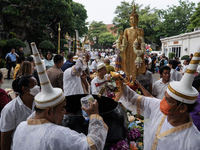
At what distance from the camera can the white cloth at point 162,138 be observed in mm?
1577

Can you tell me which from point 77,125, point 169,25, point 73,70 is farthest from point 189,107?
point 169,25

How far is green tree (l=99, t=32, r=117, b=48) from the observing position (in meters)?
48.5

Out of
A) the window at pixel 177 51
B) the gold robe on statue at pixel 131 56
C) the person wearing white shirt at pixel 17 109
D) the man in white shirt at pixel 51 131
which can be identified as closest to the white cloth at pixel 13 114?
the person wearing white shirt at pixel 17 109

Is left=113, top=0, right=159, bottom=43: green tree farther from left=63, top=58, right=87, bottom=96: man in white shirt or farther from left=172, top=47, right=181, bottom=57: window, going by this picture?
left=63, top=58, right=87, bottom=96: man in white shirt

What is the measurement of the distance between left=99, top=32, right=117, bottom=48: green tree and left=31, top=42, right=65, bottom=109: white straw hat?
47909 mm

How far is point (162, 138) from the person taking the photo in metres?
1.76

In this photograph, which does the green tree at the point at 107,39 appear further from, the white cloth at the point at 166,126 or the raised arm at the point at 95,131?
the raised arm at the point at 95,131

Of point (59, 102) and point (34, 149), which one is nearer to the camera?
point (34, 149)

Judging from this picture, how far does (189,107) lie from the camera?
1.66 m

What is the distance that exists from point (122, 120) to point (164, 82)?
6.52 feet

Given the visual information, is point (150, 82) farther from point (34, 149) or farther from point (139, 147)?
point (34, 149)

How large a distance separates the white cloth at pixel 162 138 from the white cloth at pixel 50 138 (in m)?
0.76

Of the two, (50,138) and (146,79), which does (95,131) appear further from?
(146,79)

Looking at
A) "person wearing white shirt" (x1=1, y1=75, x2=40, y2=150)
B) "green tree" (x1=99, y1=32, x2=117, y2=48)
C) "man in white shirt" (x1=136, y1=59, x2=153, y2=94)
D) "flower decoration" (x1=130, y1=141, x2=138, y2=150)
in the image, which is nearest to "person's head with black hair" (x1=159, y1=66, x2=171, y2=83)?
"man in white shirt" (x1=136, y1=59, x2=153, y2=94)
